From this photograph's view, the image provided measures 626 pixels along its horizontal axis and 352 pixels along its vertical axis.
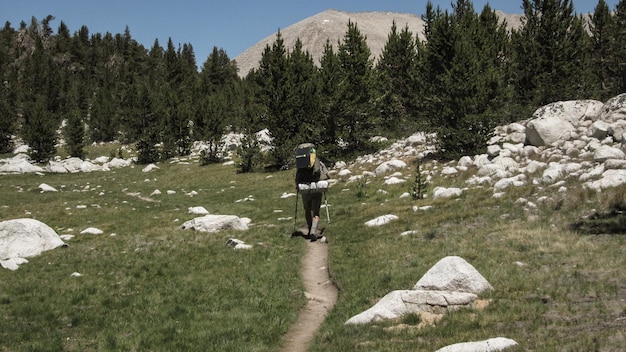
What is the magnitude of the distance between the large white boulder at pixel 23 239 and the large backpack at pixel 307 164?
33.7 ft

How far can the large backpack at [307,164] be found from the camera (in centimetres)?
1923

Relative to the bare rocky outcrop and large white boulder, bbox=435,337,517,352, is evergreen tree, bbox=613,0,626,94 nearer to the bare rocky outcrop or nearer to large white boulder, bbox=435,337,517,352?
the bare rocky outcrop

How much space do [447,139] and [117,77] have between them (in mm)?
122469

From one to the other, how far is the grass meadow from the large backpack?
270 cm

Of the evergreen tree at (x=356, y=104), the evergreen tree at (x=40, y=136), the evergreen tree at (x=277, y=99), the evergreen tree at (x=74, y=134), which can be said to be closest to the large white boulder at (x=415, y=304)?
the evergreen tree at (x=356, y=104)

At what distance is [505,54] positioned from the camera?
58.1m

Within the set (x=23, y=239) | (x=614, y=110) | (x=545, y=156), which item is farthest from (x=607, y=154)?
(x=23, y=239)

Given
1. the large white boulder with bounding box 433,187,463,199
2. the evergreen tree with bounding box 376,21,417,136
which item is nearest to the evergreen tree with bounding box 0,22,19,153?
the evergreen tree with bounding box 376,21,417,136

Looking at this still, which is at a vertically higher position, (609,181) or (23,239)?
(609,181)

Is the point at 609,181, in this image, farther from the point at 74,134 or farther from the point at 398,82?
the point at 74,134

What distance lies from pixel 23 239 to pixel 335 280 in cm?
1227

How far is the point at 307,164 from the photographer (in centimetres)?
1928

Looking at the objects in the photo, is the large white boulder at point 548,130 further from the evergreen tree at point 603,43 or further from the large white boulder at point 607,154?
the evergreen tree at point 603,43

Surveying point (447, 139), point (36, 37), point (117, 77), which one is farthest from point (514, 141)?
point (36, 37)
